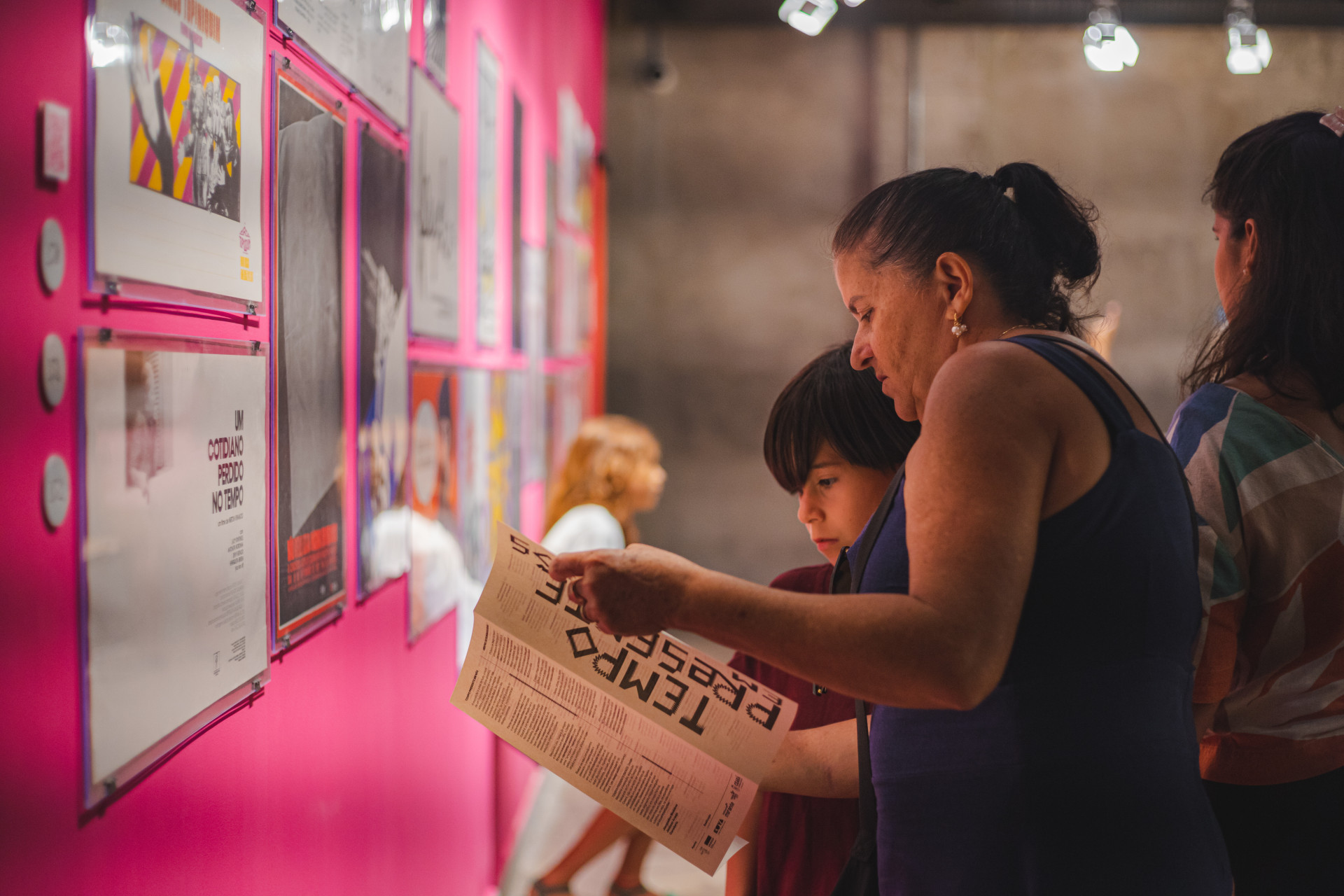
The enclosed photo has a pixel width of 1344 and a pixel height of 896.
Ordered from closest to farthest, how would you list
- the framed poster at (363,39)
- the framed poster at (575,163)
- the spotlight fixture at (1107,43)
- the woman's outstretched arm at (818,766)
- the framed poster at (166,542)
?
1. the framed poster at (166,542)
2. the woman's outstretched arm at (818,766)
3. the framed poster at (363,39)
4. the framed poster at (575,163)
5. the spotlight fixture at (1107,43)

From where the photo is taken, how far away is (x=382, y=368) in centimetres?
185

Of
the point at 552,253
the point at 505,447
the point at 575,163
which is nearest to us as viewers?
the point at 505,447

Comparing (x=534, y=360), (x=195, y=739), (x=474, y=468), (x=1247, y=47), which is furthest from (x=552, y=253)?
(x=1247, y=47)

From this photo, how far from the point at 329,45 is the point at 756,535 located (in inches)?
218

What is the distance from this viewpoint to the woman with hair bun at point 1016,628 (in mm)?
872

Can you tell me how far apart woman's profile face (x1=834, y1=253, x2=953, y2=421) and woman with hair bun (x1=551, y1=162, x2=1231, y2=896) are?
0.18 feet

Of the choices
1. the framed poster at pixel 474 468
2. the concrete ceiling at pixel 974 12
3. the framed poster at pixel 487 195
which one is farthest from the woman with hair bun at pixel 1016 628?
the concrete ceiling at pixel 974 12

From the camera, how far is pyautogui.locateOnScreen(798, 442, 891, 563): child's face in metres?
1.53

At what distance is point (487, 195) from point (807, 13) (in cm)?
316

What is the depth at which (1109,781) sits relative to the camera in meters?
0.96

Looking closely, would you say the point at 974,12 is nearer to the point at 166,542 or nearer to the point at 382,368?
the point at 382,368

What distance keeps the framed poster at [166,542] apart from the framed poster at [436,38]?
1.13 metres

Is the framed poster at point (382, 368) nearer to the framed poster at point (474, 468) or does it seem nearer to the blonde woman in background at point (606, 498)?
the framed poster at point (474, 468)

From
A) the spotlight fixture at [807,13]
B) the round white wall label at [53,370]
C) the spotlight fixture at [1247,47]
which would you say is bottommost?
the round white wall label at [53,370]
